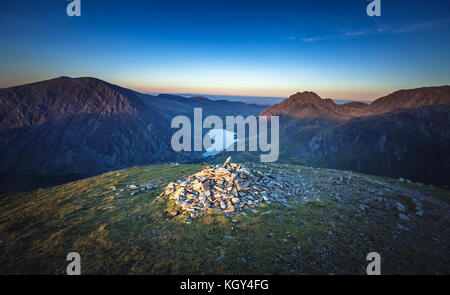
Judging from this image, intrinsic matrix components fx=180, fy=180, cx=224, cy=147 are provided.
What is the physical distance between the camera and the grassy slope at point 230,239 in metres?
10.3

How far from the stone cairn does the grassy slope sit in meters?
1.16

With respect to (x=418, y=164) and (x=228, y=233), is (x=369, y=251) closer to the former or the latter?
(x=228, y=233)

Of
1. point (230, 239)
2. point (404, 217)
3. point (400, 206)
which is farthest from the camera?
point (400, 206)

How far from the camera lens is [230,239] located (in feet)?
39.4

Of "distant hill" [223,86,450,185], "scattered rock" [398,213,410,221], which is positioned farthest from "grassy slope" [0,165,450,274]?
"distant hill" [223,86,450,185]

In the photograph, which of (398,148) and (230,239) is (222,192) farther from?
(398,148)

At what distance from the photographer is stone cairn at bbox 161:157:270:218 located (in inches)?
610

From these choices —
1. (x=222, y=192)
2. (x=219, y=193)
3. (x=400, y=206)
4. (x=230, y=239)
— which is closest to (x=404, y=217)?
(x=400, y=206)

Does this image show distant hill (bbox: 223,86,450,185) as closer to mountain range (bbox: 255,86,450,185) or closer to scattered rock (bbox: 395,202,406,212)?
mountain range (bbox: 255,86,450,185)

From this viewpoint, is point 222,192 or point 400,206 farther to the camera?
point 222,192

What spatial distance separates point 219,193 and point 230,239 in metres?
5.10

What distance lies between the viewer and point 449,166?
138500 millimetres

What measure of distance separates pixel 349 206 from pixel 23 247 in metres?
25.7
